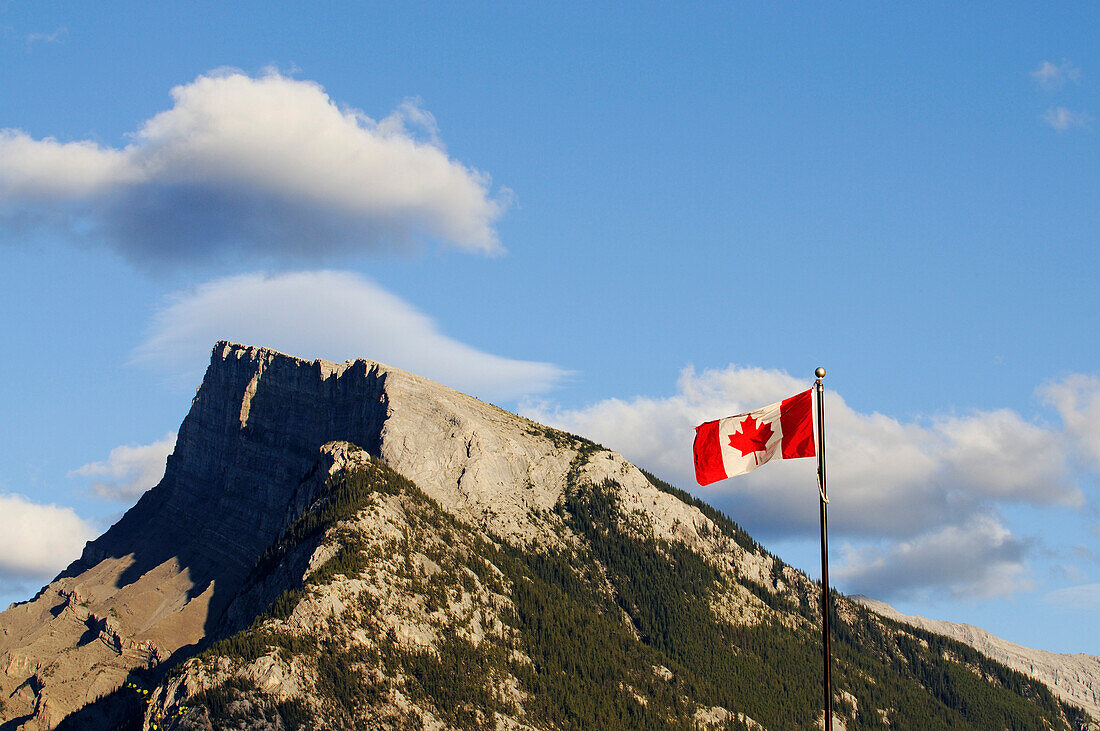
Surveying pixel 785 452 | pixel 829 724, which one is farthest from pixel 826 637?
pixel 785 452

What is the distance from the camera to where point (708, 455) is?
3024 inches

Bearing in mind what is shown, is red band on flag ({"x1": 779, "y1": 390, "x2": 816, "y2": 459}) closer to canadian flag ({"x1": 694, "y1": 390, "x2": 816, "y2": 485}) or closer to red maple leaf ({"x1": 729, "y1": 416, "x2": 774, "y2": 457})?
canadian flag ({"x1": 694, "y1": 390, "x2": 816, "y2": 485})

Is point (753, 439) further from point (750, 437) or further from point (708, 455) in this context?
point (708, 455)

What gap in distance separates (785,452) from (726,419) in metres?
4.78

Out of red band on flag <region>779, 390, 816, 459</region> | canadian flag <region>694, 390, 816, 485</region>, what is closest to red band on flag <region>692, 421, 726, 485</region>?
canadian flag <region>694, 390, 816, 485</region>

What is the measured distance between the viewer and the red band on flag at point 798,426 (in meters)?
71.4

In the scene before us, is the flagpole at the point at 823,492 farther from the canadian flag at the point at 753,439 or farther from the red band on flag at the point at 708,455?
the red band on flag at the point at 708,455

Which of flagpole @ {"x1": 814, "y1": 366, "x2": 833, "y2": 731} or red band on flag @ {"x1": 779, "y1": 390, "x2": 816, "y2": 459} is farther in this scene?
red band on flag @ {"x1": 779, "y1": 390, "x2": 816, "y2": 459}

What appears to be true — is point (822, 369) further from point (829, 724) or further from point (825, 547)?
point (829, 724)

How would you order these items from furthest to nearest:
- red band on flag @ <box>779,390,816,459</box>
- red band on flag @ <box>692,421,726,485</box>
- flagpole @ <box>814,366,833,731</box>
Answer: red band on flag @ <box>692,421,726,485</box> → red band on flag @ <box>779,390,816,459</box> → flagpole @ <box>814,366,833,731</box>

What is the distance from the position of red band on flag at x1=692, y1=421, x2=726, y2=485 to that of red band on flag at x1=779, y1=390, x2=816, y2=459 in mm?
4720

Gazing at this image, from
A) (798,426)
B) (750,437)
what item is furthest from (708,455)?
(798,426)

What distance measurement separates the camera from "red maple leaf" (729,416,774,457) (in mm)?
74062

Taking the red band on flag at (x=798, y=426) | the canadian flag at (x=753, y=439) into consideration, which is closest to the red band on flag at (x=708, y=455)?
the canadian flag at (x=753, y=439)
